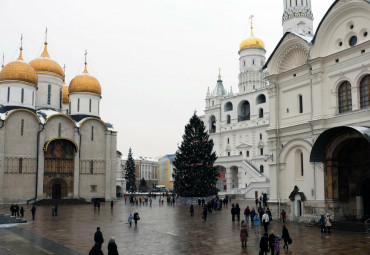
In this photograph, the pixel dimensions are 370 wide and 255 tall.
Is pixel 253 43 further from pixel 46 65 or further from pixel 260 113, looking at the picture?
pixel 46 65

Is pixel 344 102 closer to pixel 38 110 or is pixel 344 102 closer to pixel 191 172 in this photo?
pixel 191 172

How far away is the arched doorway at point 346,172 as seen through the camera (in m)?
21.5

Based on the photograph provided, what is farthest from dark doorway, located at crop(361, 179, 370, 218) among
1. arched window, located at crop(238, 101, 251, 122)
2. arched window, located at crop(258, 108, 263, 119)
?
arched window, located at crop(238, 101, 251, 122)

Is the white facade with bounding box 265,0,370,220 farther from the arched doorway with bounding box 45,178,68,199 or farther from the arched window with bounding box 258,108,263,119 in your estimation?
the arched window with bounding box 258,108,263,119

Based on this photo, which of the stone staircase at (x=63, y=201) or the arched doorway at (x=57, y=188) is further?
the arched doorway at (x=57, y=188)

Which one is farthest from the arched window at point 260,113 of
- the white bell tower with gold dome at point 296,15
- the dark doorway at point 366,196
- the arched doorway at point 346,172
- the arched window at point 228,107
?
the dark doorway at point 366,196

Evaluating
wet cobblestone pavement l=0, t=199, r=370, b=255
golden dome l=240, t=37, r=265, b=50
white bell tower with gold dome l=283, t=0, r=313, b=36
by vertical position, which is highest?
golden dome l=240, t=37, r=265, b=50

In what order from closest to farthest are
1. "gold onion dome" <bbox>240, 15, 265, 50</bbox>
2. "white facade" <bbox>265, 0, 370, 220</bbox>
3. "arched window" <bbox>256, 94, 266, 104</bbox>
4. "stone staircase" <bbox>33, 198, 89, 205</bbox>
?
"white facade" <bbox>265, 0, 370, 220</bbox> → "stone staircase" <bbox>33, 198, 89, 205</bbox> → "arched window" <bbox>256, 94, 266, 104</bbox> → "gold onion dome" <bbox>240, 15, 265, 50</bbox>

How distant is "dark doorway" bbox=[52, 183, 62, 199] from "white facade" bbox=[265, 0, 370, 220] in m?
28.3

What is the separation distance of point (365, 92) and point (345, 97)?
129 centimetres

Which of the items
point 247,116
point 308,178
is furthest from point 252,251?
point 247,116

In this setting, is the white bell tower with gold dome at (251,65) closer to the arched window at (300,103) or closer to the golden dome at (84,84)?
the golden dome at (84,84)

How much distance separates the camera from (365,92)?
832 inches

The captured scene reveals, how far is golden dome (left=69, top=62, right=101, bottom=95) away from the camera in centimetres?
5044
